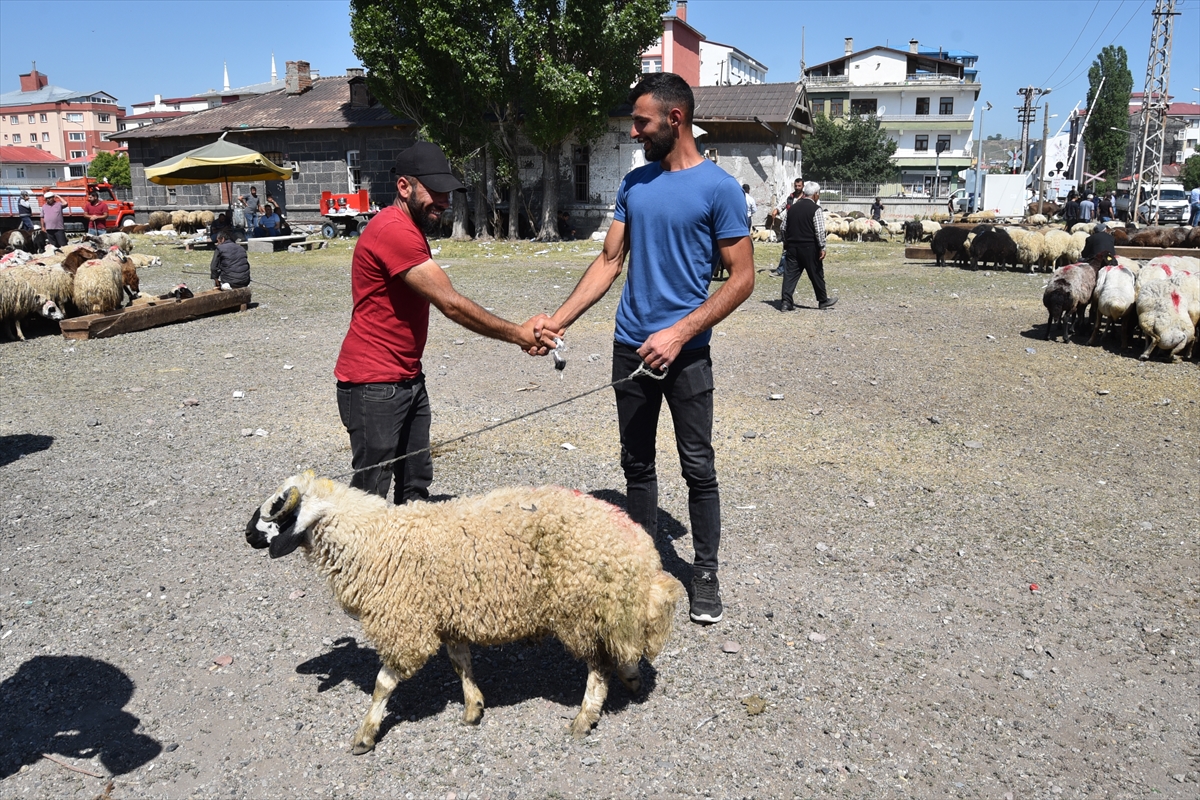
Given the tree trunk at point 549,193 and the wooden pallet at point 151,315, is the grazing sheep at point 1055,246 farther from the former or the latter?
the wooden pallet at point 151,315

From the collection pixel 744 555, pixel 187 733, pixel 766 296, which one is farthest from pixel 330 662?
pixel 766 296

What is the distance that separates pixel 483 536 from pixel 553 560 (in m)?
0.28

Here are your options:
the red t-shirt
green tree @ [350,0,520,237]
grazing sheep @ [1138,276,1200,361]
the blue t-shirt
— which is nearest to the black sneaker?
the blue t-shirt

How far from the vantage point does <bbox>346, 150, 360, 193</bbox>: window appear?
98.9 feet

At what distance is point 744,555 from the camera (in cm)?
452

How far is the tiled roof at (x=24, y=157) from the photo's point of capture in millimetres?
79875

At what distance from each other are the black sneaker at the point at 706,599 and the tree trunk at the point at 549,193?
Result: 2374 cm

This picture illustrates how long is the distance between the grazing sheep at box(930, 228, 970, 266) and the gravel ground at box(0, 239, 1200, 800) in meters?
11.0

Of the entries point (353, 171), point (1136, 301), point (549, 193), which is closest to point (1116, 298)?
point (1136, 301)

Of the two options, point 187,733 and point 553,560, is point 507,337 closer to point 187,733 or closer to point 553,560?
point 553,560

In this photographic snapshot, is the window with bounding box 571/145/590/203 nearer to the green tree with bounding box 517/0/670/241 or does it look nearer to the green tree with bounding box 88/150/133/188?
the green tree with bounding box 517/0/670/241

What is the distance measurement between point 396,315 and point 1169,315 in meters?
8.90

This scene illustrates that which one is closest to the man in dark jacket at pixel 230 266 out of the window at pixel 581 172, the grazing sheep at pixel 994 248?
the grazing sheep at pixel 994 248

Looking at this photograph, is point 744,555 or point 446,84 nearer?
point 744,555
